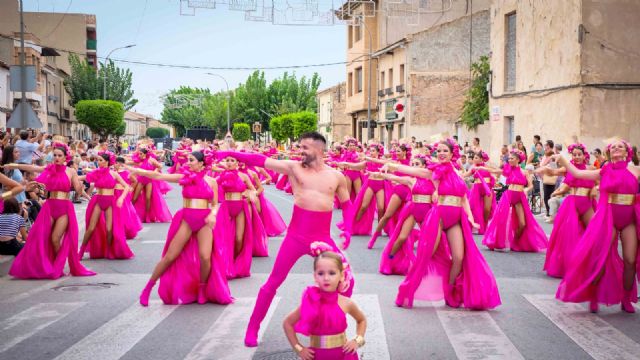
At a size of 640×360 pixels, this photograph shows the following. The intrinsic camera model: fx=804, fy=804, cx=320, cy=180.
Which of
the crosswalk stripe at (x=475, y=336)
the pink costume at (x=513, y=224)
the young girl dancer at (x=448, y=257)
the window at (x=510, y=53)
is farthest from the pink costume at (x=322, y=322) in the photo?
the window at (x=510, y=53)

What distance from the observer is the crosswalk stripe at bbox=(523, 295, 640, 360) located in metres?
7.25

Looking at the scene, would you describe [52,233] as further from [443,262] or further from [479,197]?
[479,197]

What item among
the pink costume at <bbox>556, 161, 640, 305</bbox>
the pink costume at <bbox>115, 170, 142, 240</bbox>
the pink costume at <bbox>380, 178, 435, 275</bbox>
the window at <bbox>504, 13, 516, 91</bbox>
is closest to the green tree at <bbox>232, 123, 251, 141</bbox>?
the window at <bbox>504, 13, 516, 91</bbox>

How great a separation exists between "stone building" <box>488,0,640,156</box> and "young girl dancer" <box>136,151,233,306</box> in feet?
57.8

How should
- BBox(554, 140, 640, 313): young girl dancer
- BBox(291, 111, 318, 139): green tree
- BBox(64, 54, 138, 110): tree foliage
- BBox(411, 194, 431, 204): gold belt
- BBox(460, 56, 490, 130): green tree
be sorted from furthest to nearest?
BBox(291, 111, 318, 139): green tree
BBox(64, 54, 138, 110): tree foliage
BBox(460, 56, 490, 130): green tree
BBox(411, 194, 431, 204): gold belt
BBox(554, 140, 640, 313): young girl dancer

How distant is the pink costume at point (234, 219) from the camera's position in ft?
37.5

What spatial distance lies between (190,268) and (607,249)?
187 inches

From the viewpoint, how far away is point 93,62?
94.4 meters

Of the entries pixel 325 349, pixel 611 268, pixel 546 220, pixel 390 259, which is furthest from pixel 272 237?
pixel 325 349

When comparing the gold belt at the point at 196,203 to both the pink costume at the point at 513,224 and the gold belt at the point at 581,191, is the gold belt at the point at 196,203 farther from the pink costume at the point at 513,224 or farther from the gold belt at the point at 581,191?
the pink costume at the point at 513,224

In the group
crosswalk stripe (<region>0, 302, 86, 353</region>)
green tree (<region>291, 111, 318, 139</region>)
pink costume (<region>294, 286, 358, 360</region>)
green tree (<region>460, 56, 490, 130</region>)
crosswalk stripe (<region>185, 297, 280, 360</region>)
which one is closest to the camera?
pink costume (<region>294, 286, 358, 360</region>)

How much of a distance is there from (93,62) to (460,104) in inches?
2334

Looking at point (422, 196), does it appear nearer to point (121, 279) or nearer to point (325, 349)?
point (121, 279)

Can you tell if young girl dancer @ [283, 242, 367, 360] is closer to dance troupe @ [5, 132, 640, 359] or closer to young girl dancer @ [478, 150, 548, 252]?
dance troupe @ [5, 132, 640, 359]
